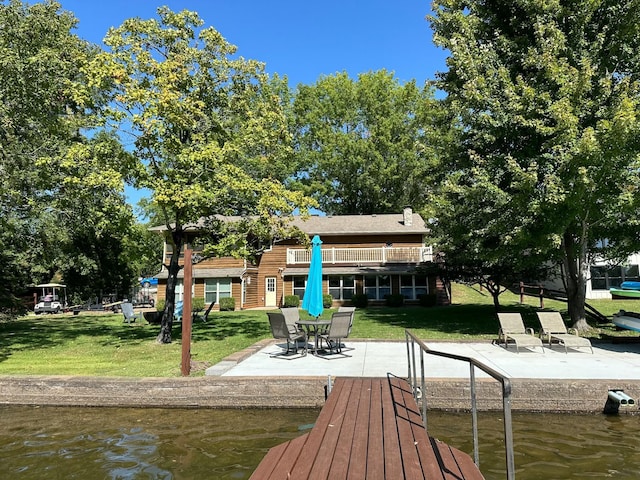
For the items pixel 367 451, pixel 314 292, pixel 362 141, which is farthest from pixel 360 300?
pixel 367 451

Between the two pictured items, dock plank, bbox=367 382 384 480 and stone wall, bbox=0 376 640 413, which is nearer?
dock plank, bbox=367 382 384 480

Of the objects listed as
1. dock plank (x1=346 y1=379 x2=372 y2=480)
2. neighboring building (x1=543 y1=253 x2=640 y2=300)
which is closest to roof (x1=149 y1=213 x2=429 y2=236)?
neighboring building (x1=543 y1=253 x2=640 y2=300)

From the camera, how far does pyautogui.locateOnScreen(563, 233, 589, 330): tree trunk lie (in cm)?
1252

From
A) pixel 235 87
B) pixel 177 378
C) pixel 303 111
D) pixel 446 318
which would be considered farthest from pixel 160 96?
pixel 303 111

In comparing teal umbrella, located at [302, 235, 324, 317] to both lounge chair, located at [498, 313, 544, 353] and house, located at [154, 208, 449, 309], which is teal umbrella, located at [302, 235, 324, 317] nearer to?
lounge chair, located at [498, 313, 544, 353]

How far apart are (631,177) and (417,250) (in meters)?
16.3

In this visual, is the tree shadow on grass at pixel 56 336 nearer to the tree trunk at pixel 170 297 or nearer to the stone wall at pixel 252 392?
the tree trunk at pixel 170 297

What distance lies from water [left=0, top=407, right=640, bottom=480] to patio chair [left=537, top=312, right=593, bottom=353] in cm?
370

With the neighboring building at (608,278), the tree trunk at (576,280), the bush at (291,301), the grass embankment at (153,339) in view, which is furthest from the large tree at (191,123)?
the neighboring building at (608,278)

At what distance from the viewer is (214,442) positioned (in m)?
5.32

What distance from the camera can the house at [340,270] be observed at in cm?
2633

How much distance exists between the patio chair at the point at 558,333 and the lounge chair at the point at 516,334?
0.34 meters

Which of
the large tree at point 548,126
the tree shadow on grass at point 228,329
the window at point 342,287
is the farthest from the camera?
the window at point 342,287

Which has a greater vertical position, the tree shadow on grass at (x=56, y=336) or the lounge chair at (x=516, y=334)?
the lounge chair at (x=516, y=334)
